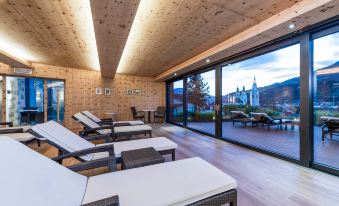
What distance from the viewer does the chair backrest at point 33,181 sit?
2.98 ft

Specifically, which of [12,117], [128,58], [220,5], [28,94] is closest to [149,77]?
[128,58]

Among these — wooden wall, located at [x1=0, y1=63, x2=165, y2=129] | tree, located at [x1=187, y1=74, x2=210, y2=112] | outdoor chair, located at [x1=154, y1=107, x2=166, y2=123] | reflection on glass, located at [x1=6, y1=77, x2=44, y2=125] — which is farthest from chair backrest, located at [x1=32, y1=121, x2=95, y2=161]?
outdoor chair, located at [x1=154, y1=107, x2=166, y2=123]

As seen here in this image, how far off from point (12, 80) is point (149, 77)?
18.1 ft

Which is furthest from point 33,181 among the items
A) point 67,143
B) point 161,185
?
point 67,143

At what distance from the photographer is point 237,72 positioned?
477 centimetres

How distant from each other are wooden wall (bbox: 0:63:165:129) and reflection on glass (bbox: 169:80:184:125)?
2.03ft

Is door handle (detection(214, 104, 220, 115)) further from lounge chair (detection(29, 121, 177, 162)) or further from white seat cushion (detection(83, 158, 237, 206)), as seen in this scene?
white seat cushion (detection(83, 158, 237, 206))

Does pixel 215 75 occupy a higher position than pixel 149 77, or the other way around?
pixel 149 77

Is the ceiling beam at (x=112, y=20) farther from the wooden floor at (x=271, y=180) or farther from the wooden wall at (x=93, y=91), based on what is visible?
the wooden wall at (x=93, y=91)

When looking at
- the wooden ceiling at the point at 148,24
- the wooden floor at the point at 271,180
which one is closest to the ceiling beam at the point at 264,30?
the wooden ceiling at the point at 148,24

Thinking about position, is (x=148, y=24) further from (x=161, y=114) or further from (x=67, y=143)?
(x=161, y=114)

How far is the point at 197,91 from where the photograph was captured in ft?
21.6

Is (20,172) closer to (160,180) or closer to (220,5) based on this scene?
(160,180)

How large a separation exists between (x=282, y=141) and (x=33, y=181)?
4972 millimetres
